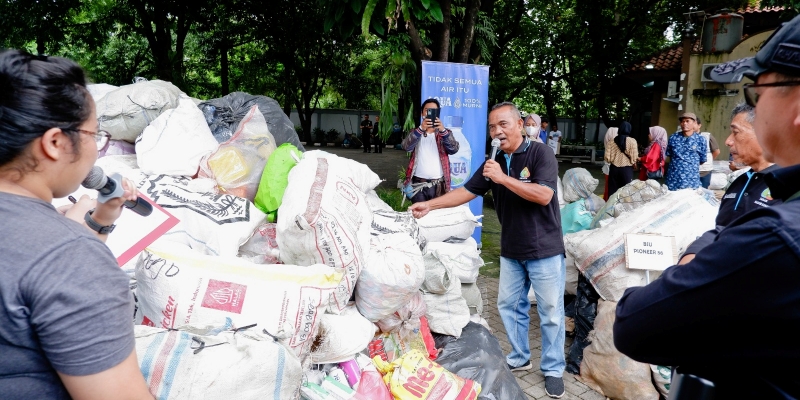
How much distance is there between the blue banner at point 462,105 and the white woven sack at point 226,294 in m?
4.08

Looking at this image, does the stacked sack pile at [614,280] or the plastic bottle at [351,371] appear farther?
the stacked sack pile at [614,280]

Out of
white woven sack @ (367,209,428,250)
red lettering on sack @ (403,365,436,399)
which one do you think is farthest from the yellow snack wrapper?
white woven sack @ (367,209,428,250)

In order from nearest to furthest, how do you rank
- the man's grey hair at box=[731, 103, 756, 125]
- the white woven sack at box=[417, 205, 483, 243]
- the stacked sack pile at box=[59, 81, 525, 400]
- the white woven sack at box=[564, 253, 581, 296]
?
1. the stacked sack pile at box=[59, 81, 525, 400]
2. the man's grey hair at box=[731, 103, 756, 125]
3. the white woven sack at box=[417, 205, 483, 243]
4. the white woven sack at box=[564, 253, 581, 296]

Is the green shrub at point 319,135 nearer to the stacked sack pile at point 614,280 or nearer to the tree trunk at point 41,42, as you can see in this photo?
the tree trunk at point 41,42

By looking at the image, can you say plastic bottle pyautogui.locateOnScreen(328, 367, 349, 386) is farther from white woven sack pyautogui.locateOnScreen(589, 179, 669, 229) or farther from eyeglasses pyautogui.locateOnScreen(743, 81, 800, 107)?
Answer: white woven sack pyautogui.locateOnScreen(589, 179, 669, 229)

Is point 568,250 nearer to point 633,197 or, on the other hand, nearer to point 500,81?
point 633,197

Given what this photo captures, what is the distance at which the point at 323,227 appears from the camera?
2275 mm

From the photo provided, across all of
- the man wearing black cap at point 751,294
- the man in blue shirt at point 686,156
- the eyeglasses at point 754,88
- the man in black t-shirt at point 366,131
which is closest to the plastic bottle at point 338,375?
the man wearing black cap at point 751,294

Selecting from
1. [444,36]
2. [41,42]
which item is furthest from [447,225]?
[41,42]

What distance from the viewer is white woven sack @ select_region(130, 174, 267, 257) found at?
242 cm

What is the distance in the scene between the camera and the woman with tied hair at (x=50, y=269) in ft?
2.96

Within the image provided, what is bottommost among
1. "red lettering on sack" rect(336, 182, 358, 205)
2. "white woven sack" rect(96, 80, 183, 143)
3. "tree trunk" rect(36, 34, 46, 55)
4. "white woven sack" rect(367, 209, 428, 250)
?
"white woven sack" rect(367, 209, 428, 250)

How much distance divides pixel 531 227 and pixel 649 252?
760 mm

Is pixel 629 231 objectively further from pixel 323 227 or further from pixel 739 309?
pixel 739 309
